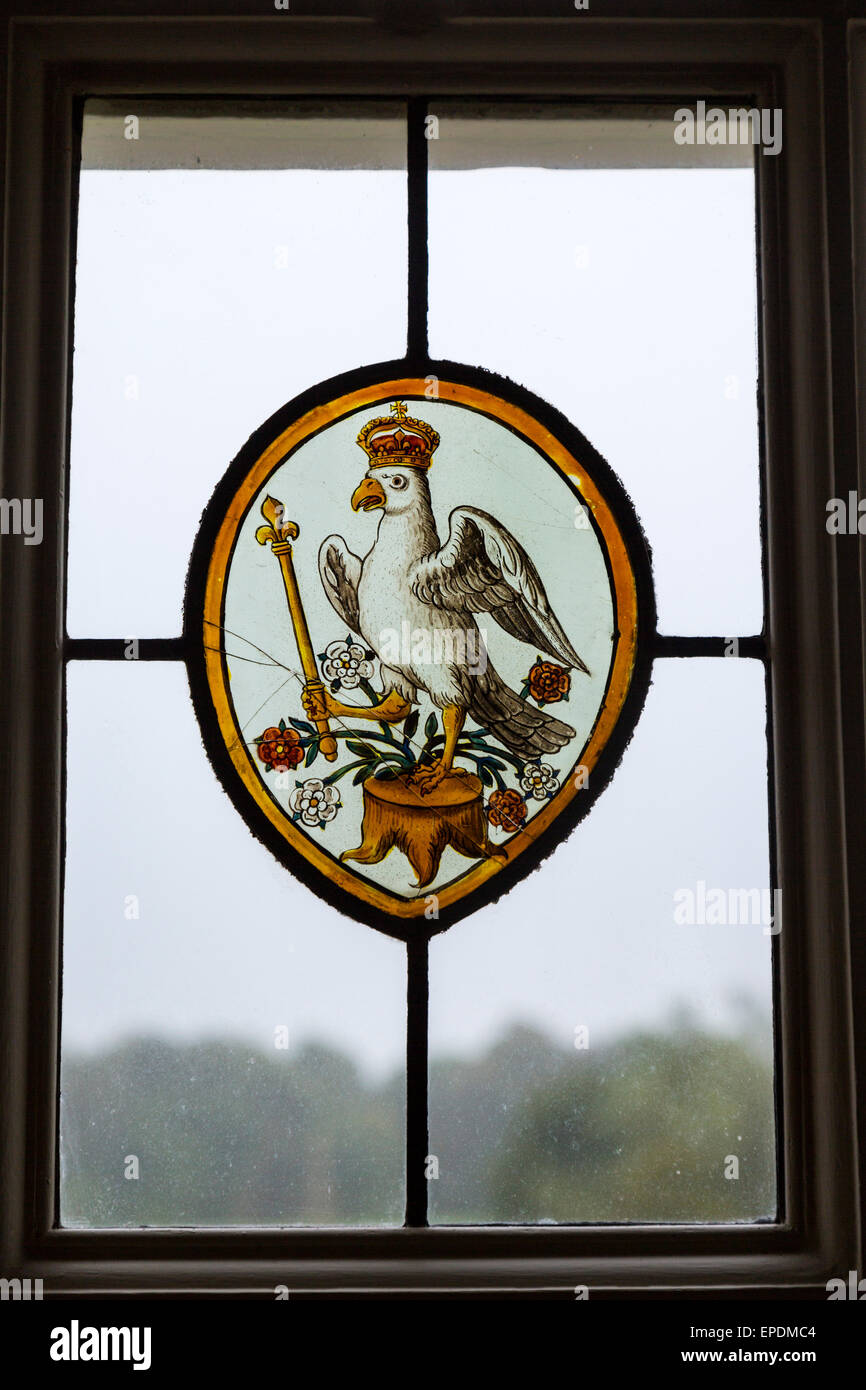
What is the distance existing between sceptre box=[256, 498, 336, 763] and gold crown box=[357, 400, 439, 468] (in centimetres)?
13

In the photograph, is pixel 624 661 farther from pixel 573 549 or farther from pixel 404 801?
pixel 404 801

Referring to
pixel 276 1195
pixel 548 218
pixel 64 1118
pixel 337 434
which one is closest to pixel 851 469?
pixel 548 218

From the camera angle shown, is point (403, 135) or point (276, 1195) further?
point (403, 135)

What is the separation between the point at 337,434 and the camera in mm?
1587

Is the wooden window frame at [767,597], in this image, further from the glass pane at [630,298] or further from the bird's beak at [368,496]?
the bird's beak at [368,496]

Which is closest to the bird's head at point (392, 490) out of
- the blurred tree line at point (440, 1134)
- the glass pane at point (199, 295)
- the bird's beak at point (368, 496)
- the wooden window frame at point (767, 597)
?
the bird's beak at point (368, 496)

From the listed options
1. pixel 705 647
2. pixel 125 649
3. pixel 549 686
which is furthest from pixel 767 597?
pixel 125 649

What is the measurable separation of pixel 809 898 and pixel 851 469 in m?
0.49

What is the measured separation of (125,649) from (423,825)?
403 mm

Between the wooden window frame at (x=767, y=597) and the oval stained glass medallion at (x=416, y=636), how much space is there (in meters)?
0.19

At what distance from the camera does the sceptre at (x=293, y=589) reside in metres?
1.54

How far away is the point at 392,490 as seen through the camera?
1.58m

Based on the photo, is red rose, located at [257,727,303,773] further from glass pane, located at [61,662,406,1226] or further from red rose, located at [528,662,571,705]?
red rose, located at [528,662,571,705]

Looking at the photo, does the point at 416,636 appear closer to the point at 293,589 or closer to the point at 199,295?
the point at 293,589
